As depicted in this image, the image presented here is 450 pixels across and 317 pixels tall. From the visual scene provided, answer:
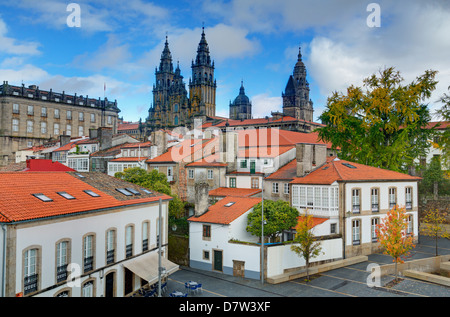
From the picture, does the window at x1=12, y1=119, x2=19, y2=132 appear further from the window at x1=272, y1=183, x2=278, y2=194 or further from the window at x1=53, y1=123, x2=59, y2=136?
the window at x1=272, y1=183, x2=278, y2=194

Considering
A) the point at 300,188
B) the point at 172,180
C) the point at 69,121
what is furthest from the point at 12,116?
the point at 300,188

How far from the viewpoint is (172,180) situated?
1957 inches

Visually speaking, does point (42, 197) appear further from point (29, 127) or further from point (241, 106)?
point (241, 106)

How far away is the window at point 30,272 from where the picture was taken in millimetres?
17547

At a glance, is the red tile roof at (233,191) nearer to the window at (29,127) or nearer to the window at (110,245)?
the window at (110,245)

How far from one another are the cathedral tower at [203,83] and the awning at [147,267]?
126284 mm

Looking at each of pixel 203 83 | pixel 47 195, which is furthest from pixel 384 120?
pixel 203 83

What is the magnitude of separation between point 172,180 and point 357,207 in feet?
81.2

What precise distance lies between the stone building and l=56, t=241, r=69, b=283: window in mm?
77231

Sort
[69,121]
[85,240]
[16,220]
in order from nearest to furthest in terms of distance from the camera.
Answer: [16,220] < [85,240] < [69,121]

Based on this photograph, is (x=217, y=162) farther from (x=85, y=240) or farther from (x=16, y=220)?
(x=16, y=220)

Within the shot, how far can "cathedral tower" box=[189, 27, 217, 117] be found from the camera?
154m

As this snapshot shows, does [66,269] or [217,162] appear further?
[217,162]

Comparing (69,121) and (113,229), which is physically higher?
(69,121)
